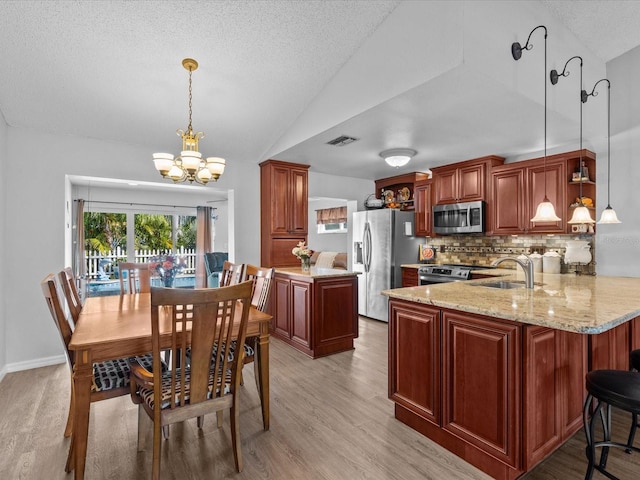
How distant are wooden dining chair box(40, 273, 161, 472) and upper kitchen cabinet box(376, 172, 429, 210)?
462cm

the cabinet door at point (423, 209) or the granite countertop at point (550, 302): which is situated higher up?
the cabinet door at point (423, 209)

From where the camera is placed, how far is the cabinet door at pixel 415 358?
6.97ft

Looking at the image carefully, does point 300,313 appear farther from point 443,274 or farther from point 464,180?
point 464,180

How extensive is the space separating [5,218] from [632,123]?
20.1 feet

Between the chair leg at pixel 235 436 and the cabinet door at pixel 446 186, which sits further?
the cabinet door at pixel 446 186

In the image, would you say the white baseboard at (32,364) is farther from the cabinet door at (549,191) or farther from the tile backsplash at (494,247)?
the cabinet door at (549,191)

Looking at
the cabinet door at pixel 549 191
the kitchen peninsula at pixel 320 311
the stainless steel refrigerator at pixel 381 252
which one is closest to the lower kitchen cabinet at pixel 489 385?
the kitchen peninsula at pixel 320 311

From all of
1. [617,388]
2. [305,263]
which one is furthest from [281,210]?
[617,388]

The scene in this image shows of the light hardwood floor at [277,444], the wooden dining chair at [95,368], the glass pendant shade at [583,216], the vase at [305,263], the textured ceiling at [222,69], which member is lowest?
the light hardwood floor at [277,444]

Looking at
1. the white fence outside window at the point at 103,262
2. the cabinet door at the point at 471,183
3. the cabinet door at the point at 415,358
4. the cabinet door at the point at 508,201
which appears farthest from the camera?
the white fence outside window at the point at 103,262

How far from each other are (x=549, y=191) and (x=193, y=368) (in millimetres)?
4136

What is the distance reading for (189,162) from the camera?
253 cm

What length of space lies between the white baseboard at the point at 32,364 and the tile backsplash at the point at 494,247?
5036mm

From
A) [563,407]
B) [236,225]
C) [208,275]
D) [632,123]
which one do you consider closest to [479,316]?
[563,407]
